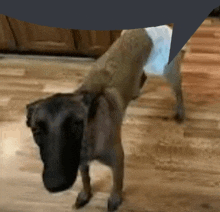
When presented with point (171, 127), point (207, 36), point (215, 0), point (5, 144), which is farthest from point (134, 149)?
point (207, 36)

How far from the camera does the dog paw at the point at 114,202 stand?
1.00 m

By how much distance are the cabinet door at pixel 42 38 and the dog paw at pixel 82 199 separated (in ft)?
3.22

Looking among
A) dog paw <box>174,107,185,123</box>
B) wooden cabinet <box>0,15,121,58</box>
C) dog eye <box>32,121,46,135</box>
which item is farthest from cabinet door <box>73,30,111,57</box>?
dog eye <box>32,121,46,135</box>

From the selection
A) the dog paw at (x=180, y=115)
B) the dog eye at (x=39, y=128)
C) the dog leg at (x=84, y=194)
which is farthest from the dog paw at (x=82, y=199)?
the dog paw at (x=180, y=115)

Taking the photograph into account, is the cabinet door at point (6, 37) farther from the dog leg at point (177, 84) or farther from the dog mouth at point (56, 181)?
the dog mouth at point (56, 181)

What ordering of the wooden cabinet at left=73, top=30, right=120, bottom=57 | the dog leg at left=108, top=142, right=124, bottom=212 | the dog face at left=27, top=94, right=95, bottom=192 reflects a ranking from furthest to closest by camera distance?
1. the wooden cabinet at left=73, top=30, right=120, bottom=57
2. the dog leg at left=108, top=142, right=124, bottom=212
3. the dog face at left=27, top=94, right=95, bottom=192

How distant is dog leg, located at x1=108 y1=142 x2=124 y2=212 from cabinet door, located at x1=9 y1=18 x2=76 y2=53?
3.12 feet

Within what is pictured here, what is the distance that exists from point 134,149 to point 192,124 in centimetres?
34

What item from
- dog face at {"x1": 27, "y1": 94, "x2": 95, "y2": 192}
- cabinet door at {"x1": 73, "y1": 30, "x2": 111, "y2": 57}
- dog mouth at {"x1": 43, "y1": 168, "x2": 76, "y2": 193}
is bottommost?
cabinet door at {"x1": 73, "y1": 30, "x2": 111, "y2": 57}

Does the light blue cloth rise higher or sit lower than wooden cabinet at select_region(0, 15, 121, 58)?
higher

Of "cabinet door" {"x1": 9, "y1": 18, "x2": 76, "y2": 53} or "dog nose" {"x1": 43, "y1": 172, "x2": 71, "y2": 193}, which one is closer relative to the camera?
"dog nose" {"x1": 43, "y1": 172, "x2": 71, "y2": 193}

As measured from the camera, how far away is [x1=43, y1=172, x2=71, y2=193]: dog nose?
0.69 metres

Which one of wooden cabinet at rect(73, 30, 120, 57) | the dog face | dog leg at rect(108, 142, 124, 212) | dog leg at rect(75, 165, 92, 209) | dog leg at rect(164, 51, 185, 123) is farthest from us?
wooden cabinet at rect(73, 30, 120, 57)

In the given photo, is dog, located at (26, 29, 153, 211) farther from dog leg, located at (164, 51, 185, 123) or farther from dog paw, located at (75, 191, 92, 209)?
dog leg, located at (164, 51, 185, 123)
